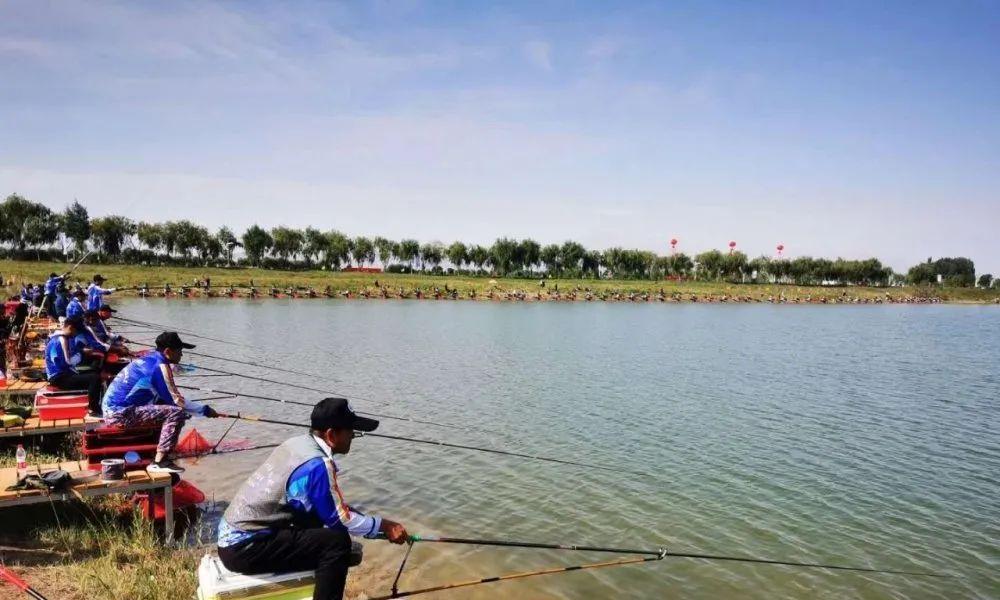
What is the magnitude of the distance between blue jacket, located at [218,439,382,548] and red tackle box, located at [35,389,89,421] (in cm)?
759

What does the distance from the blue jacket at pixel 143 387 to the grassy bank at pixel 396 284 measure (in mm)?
44045

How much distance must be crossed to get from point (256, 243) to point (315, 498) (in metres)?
119

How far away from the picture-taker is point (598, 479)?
13266 mm

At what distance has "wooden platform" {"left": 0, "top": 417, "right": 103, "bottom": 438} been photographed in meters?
10.2

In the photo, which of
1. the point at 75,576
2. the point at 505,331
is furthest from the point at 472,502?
the point at 505,331

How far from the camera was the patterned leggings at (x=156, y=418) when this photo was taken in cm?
896

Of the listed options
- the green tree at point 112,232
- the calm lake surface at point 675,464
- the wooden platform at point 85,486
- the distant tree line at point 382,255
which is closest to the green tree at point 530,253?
the distant tree line at point 382,255

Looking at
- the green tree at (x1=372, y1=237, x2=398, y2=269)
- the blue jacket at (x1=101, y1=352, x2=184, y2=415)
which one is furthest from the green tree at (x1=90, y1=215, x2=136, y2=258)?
the blue jacket at (x1=101, y1=352, x2=184, y2=415)

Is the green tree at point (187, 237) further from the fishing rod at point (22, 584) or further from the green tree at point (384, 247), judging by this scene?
the fishing rod at point (22, 584)

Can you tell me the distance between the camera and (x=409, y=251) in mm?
136500

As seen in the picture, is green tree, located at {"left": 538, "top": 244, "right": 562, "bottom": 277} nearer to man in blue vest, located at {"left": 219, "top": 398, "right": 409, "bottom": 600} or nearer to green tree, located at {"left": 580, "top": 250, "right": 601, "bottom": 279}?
green tree, located at {"left": 580, "top": 250, "right": 601, "bottom": 279}

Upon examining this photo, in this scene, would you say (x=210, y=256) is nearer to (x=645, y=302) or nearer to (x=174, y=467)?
(x=645, y=302)

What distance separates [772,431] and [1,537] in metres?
17.1

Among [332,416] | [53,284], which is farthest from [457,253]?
[332,416]
